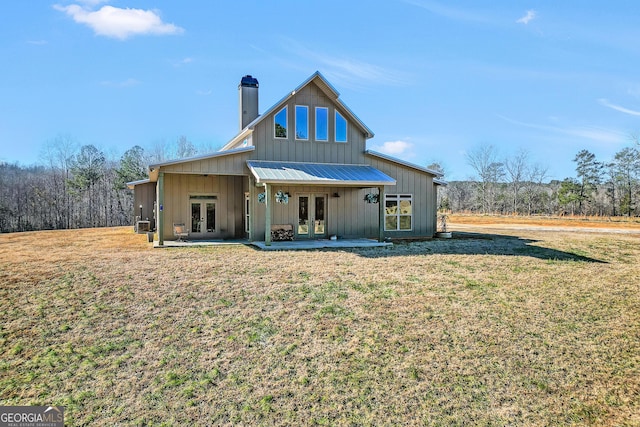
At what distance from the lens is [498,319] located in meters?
5.96

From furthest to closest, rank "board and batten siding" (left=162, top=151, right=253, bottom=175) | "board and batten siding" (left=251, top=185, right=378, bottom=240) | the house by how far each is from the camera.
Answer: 1. "board and batten siding" (left=251, top=185, right=378, bottom=240)
2. the house
3. "board and batten siding" (left=162, top=151, right=253, bottom=175)

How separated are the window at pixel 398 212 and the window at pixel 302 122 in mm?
4493

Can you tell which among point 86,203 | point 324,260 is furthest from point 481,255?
point 86,203

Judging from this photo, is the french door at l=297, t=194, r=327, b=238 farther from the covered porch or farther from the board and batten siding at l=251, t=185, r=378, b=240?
the board and batten siding at l=251, t=185, r=378, b=240

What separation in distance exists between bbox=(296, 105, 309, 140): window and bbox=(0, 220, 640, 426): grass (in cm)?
727

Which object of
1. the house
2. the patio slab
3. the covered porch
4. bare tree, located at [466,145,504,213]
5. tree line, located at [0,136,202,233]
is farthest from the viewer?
bare tree, located at [466,145,504,213]

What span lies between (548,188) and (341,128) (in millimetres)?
44542

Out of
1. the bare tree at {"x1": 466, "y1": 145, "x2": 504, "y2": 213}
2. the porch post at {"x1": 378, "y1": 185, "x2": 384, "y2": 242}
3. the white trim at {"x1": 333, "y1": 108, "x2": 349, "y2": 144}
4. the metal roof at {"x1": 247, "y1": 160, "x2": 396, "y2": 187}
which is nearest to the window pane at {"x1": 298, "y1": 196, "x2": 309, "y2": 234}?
the metal roof at {"x1": 247, "y1": 160, "x2": 396, "y2": 187}

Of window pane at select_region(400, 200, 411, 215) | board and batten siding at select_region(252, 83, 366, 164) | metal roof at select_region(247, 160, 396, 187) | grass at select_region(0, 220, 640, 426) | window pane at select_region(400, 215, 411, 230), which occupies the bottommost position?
grass at select_region(0, 220, 640, 426)

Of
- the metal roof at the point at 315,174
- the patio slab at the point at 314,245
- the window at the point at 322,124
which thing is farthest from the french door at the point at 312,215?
the window at the point at 322,124

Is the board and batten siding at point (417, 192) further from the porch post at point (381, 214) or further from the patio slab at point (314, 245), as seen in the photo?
the patio slab at point (314, 245)

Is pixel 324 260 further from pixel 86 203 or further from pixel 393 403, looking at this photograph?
pixel 86 203

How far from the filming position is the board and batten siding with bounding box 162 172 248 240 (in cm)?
1489

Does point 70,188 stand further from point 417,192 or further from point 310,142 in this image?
point 417,192
